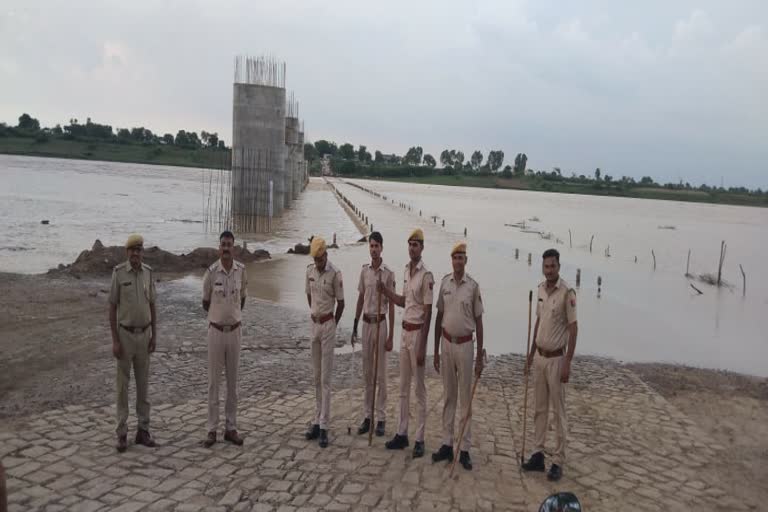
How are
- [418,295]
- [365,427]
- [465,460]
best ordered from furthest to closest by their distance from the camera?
[365,427] → [418,295] → [465,460]

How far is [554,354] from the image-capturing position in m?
5.84

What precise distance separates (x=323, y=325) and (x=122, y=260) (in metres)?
12.6

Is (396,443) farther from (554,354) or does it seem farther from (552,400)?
(554,354)

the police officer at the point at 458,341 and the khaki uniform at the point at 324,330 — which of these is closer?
the police officer at the point at 458,341

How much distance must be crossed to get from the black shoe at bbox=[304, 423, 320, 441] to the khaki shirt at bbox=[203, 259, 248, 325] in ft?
4.50

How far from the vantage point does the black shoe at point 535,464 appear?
230 inches

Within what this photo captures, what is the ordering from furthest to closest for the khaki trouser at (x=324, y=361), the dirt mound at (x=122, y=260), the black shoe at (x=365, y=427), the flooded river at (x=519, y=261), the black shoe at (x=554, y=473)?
the dirt mound at (x=122, y=260)
the flooded river at (x=519, y=261)
the black shoe at (x=365, y=427)
the khaki trouser at (x=324, y=361)
the black shoe at (x=554, y=473)

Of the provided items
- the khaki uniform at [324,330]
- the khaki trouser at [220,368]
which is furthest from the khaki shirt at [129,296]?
the khaki uniform at [324,330]

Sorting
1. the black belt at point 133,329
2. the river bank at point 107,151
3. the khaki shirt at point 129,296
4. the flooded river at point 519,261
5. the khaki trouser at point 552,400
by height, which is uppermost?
the river bank at point 107,151

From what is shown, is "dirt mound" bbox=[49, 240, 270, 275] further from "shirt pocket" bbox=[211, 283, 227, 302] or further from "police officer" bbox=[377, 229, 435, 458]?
"police officer" bbox=[377, 229, 435, 458]

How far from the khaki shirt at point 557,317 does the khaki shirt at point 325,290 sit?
2.07 meters

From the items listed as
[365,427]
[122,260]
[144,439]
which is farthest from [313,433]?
[122,260]

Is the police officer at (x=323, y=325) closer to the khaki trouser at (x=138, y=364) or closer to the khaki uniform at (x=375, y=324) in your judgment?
the khaki uniform at (x=375, y=324)

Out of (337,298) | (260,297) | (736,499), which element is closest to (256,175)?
(260,297)
